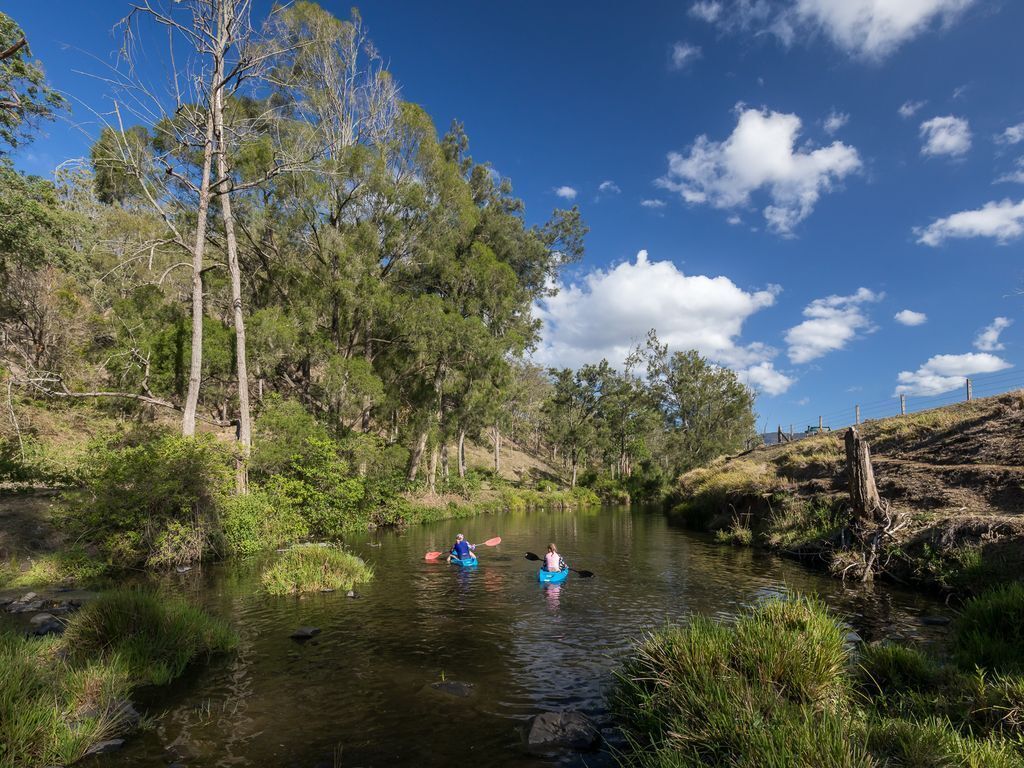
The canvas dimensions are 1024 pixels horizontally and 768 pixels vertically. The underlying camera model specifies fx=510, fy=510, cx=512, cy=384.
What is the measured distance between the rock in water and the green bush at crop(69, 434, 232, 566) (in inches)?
549

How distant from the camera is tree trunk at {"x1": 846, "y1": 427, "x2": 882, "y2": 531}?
55.4 ft

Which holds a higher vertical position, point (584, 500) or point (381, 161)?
point (381, 161)

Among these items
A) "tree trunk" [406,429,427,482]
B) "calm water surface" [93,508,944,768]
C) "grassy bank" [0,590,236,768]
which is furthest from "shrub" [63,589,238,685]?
"tree trunk" [406,429,427,482]

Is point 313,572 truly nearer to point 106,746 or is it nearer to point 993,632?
point 106,746

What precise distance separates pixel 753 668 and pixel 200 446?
17379 millimetres

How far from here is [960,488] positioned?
17078 millimetres

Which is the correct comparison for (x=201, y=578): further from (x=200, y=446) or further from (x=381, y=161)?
(x=381, y=161)

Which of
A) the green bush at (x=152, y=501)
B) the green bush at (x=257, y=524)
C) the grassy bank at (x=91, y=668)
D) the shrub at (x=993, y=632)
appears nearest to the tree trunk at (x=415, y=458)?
the green bush at (x=257, y=524)

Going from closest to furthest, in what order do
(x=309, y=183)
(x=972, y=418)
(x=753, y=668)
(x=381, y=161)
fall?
(x=753, y=668), (x=972, y=418), (x=309, y=183), (x=381, y=161)

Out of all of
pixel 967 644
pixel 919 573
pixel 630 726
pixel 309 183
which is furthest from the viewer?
pixel 309 183

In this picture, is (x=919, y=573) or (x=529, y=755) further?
(x=919, y=573)

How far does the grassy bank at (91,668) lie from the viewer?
577 cm

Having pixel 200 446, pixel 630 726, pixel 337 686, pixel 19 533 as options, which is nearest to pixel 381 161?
pixel 200 446

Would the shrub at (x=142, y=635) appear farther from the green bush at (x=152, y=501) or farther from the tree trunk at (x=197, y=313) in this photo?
the tree trunk at (x=197, y=313)
